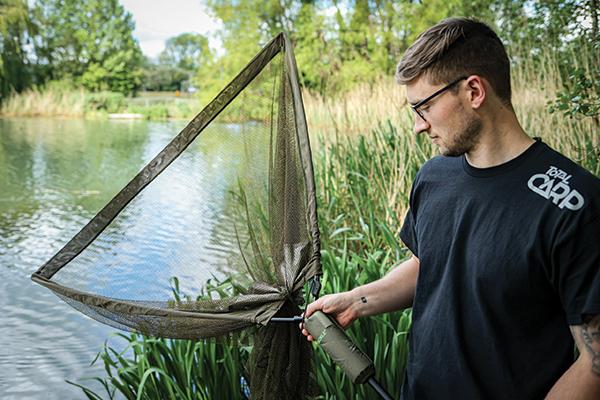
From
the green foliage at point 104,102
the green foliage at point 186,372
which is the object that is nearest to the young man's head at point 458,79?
the green foliage at point 186,372

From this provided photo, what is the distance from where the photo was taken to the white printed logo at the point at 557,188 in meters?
0.85

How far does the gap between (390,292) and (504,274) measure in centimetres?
32

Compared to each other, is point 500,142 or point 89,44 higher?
point 89,44

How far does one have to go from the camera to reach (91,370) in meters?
3.30

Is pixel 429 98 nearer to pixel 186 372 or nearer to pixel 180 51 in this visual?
pixel 186 372

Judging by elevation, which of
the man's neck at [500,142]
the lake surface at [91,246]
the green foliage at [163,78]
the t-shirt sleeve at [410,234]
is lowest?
the lake surface at [91,246]

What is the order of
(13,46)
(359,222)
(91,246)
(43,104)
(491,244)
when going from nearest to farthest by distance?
(491,244) → (91,246) → (359,222) → (43,104) → (13,46)

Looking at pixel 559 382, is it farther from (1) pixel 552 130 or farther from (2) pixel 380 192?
(1) pixel 552 130

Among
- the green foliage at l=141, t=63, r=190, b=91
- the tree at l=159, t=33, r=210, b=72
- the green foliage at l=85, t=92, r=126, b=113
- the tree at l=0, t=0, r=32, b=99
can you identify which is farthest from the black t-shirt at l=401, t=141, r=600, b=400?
the tree at l=159, t=33, r=210, b=72

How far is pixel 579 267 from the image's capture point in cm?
83

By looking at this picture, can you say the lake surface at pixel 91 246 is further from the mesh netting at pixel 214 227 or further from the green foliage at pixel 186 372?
the green foliage at pixel 186 372

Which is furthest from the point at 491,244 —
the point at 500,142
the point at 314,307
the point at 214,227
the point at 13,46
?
the point at 13,46

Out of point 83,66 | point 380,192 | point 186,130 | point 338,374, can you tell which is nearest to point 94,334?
point 380,192

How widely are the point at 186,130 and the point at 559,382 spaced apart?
912mm
